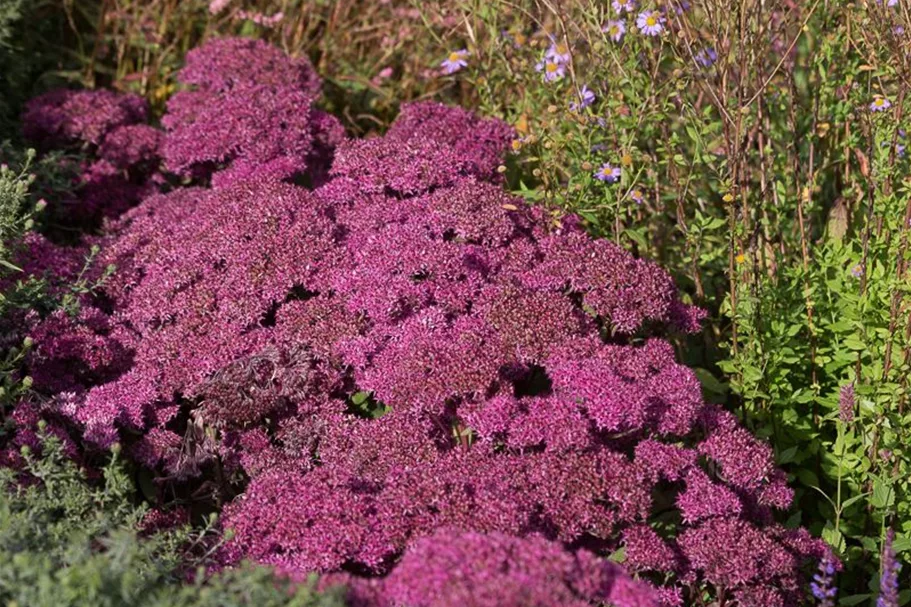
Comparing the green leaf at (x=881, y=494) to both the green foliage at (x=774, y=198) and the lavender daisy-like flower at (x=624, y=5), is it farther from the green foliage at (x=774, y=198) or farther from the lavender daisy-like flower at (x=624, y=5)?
the lavender daisy-like flower at (x=624, y=5)

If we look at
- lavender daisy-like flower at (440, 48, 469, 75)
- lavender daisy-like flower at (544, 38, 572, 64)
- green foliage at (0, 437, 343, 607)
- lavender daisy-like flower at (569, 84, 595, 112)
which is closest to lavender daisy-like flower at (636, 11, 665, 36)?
lavender daisy-like flower at (569, 84, 595, 112)

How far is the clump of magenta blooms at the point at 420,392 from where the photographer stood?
2.78 m

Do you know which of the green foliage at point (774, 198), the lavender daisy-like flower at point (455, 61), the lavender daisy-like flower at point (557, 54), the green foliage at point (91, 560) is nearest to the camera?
the green foliage at point (91, 560)

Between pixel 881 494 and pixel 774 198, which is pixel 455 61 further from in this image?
pixel 881 494

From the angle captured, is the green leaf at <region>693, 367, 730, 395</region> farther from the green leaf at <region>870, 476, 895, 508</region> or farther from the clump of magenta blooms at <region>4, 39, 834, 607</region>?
the green leaf at <region>870, 476, 895, 508</region>

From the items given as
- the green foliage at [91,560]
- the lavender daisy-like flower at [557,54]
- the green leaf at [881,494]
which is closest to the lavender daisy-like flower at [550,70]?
the lavender daisy-like flower at [557,54]

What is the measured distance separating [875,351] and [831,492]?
519mm

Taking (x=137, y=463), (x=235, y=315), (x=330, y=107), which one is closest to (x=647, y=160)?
(x=235, y=315)

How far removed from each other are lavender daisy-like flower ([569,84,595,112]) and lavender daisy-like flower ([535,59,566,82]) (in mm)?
104

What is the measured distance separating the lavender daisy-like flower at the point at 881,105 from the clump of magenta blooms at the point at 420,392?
35.0 inches

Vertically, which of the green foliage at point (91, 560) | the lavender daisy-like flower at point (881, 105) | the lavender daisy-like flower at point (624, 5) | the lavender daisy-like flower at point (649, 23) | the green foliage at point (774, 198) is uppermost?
the lavender daisy-like flower at point (624, 5)

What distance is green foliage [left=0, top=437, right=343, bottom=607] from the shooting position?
2.25 m

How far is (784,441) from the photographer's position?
149 inches

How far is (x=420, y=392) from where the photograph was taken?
3.06m
